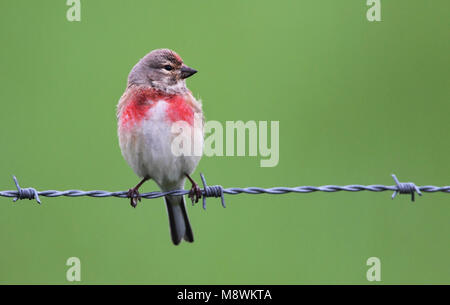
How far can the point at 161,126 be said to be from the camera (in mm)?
5461

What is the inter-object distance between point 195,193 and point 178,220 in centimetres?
74

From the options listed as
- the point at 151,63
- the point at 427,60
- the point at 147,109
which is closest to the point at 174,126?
the point at 147,109

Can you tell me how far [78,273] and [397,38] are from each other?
674 centimetres

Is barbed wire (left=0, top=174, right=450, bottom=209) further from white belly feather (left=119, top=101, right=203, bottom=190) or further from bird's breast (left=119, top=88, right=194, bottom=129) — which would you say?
bird's breast (left=119, top=88, right=194, bottom=129)

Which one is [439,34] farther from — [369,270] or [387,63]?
[369,270]

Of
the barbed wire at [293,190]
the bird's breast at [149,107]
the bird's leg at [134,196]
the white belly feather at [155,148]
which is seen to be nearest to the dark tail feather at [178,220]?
the white belly feather at [155,148]

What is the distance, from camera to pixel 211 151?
19.1 feet

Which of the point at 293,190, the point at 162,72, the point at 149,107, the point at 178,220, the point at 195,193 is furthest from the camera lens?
the point at 178,220

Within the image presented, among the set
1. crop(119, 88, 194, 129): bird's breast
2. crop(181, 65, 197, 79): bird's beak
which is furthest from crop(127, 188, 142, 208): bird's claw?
crop(181, 65, 197, 79): bird's beak

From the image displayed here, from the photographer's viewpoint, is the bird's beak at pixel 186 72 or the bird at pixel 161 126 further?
the bird's beak at pixel 186 72

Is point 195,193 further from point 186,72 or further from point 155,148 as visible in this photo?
point 186,72

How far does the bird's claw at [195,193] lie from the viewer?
536 centimetres

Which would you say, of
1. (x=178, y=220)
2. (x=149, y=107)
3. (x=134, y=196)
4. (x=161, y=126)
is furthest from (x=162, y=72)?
(x=178, y=220)

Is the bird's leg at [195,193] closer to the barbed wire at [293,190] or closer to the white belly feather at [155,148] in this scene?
the white belly feather at [155,148]
